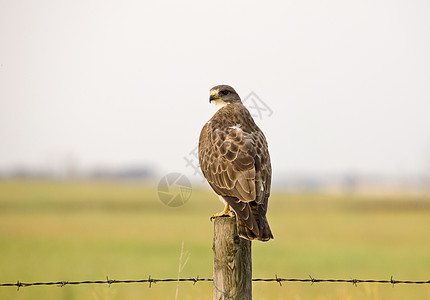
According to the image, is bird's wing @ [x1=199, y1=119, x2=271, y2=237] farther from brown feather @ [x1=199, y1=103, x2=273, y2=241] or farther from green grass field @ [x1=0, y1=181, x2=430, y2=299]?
green grass field @ [x1=0, y1=181, x2=430, y2=299]

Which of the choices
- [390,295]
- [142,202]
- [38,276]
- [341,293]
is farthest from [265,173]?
[142,202]

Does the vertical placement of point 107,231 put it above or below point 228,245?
above

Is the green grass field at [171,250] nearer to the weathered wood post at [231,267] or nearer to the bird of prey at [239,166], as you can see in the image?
the bird of prey at [239,166]

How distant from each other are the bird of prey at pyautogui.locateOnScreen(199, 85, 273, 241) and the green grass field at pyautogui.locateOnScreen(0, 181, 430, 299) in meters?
1.40

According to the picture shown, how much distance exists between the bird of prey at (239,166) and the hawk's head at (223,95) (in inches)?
13.7

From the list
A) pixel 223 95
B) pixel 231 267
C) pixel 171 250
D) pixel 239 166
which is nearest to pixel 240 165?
pixel 239 166

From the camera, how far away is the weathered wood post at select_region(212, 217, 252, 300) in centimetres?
454

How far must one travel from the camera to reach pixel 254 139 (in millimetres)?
6418

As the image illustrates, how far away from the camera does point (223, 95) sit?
7.60 metres

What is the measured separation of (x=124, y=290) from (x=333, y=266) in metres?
9.85

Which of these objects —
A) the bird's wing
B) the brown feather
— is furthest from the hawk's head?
the bird's wing

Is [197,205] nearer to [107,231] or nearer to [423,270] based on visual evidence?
[107,231]

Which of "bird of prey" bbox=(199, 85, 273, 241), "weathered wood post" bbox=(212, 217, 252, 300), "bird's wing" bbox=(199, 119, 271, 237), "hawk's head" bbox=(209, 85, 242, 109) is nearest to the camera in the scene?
"weathered wood post" bbox=(212, 217, 252, 300)

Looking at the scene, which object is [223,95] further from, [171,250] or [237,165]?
[171,250]
